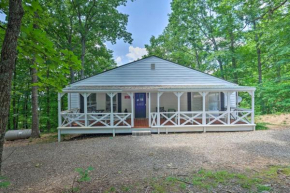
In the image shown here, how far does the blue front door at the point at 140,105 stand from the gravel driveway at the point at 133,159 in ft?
12.5

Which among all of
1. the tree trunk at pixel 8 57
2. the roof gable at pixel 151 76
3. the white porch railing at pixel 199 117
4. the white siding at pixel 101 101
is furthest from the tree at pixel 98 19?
the tree trunk at pixel 8 57

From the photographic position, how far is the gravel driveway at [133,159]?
3.63 m

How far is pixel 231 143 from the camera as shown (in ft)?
20.4

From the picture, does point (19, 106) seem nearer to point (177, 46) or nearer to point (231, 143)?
point (231, 143)

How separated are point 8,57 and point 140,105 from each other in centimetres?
897

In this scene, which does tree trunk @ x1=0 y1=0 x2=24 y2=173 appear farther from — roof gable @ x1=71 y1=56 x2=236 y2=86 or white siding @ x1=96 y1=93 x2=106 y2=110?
roof gable @ x1=71 y1=56 x2=236 y2=86

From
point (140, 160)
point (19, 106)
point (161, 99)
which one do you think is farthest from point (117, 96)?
point (19, 106)

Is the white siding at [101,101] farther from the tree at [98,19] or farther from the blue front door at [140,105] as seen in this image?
the tree at [98,19]

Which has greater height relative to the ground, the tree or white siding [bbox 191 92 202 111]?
the tree

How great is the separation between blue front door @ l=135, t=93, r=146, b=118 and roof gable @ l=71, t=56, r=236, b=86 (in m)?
0.88

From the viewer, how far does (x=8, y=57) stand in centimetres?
194

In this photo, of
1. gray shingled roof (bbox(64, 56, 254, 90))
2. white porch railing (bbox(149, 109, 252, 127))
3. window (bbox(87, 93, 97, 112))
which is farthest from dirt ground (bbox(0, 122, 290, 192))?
gray shingled roof (bbox(64, 56, 254, 90))

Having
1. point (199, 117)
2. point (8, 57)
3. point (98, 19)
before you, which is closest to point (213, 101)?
point (199, 117)

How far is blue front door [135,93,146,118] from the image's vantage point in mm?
10648
